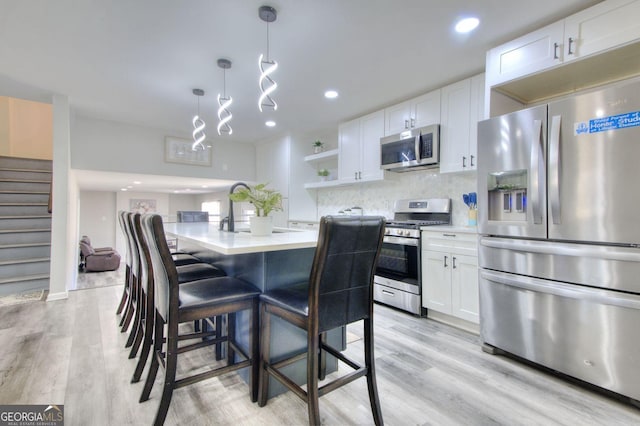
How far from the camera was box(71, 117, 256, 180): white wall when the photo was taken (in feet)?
14.9

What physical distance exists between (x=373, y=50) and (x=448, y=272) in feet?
7.07

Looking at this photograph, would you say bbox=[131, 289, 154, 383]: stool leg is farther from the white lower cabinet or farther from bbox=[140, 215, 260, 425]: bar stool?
the white lower cabinet

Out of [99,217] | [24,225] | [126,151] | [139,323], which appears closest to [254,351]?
[139,323]

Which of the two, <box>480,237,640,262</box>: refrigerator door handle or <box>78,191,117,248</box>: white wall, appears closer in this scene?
<box>480,237,640,262</box>: refrigerator door handle

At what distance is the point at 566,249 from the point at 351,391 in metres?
1.65

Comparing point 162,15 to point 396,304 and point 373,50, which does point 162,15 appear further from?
point 396,304

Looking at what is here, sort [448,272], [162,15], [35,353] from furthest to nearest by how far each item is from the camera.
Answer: [448,272] → [35,353] → [162,15]

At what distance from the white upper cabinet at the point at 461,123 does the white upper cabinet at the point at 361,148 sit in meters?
0.89

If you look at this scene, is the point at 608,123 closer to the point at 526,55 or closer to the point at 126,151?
the point at 526,55

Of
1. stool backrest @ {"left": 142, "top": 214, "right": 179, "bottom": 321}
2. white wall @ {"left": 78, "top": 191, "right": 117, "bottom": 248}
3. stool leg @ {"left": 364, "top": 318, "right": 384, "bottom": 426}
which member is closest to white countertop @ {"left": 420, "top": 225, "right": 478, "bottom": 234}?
stool leg @ {"left": 364, "top": 318, "right": 384, "bottom": 426}

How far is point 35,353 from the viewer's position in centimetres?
231

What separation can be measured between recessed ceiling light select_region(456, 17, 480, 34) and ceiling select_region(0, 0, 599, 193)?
6 centimetres

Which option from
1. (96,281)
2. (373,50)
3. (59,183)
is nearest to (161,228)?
(373,50)

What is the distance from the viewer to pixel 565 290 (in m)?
1.93
